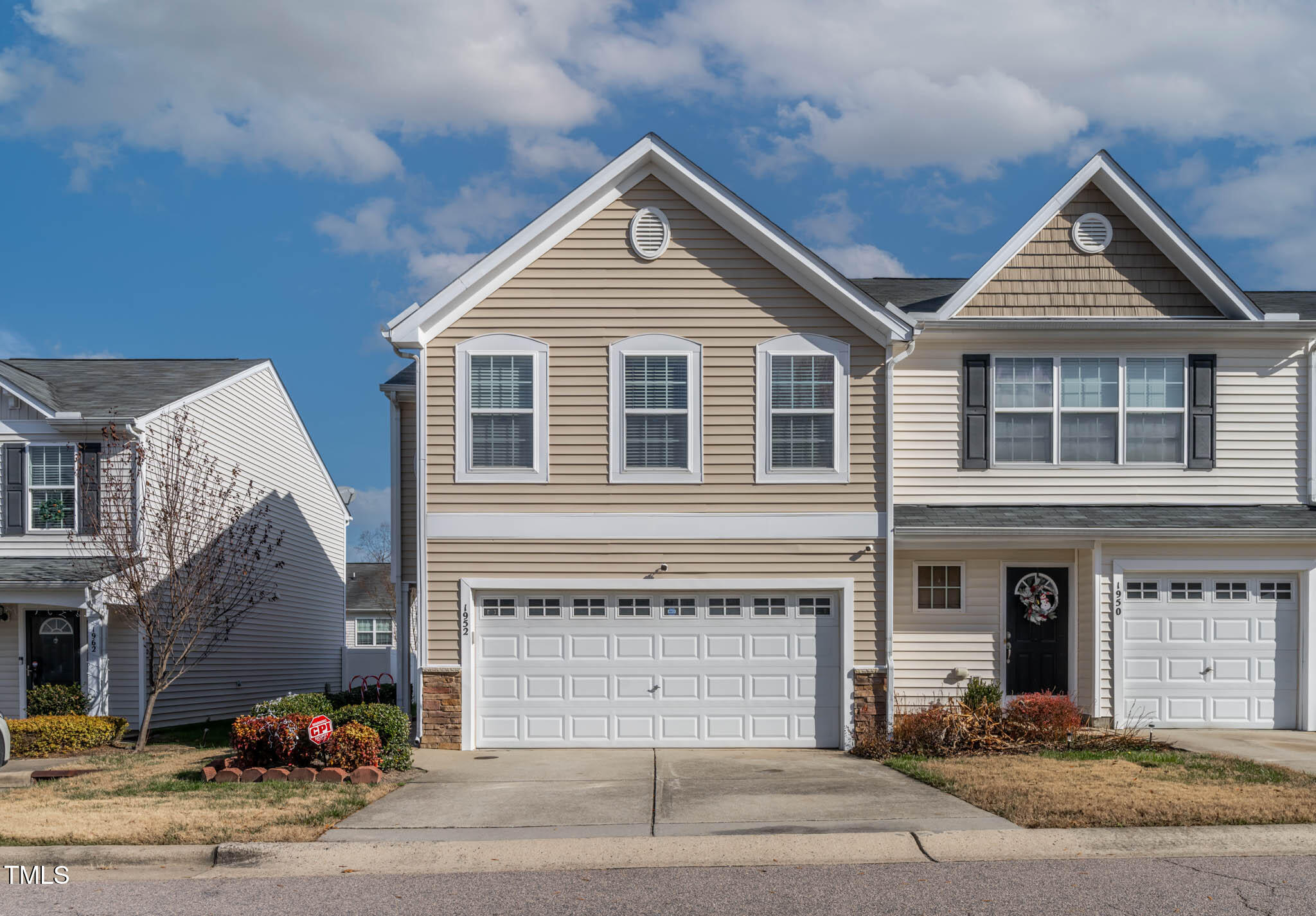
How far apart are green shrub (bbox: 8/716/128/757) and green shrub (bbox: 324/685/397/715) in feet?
11.0

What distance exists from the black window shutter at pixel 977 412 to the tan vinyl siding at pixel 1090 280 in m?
0.87

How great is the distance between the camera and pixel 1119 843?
27.6 feet

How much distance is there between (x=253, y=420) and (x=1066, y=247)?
16423 millimetres

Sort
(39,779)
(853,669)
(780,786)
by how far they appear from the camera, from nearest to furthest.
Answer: (780,786)
(39,779)
(853,669)

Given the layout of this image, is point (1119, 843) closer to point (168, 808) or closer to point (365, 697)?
point (168, 808)

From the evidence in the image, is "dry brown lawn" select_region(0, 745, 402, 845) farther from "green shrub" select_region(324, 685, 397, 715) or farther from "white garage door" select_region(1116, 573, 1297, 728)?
"white garage door" select_region(1116, 573, 1297, 728)

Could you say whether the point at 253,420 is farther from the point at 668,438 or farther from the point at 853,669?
the point at 853,669

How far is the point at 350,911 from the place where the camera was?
705 centimetres

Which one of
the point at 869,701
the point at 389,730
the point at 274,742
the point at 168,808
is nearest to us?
the point at 168,808

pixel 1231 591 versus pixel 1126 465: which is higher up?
pixel 1126 465

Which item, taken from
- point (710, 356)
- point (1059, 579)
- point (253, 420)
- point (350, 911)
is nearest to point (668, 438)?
point (710, 356)

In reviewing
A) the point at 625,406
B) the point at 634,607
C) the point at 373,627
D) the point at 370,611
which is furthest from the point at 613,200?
the point at 373,627

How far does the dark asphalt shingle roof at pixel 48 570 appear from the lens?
16.5 m

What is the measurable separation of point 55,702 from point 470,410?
29.2ft
